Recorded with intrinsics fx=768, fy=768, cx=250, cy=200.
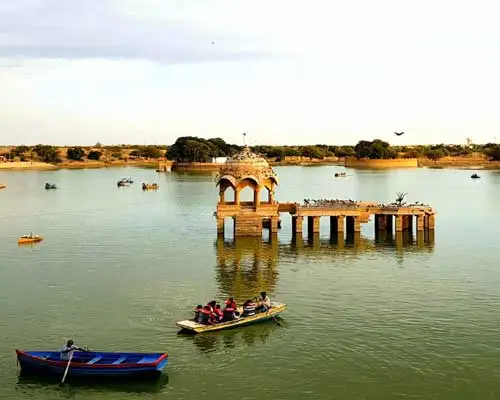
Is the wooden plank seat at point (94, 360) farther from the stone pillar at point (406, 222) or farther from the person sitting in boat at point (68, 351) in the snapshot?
the stone pillar at point (406, 222)

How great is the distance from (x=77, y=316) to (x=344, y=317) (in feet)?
35.7

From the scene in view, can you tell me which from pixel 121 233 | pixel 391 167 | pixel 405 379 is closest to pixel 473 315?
pixel 405 379

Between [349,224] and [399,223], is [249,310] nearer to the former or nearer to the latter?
[349,224]

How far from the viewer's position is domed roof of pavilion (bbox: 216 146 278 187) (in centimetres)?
5216

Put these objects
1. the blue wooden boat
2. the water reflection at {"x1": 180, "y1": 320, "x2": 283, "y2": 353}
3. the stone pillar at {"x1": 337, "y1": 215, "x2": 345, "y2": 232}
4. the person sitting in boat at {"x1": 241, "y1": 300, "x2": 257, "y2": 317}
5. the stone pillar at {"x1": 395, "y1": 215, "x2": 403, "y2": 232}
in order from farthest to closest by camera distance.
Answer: the stone pillar at {"x1": 395, "y1": 215, "x2": 403, "y2": 232} < the stone pillar at {"x1": 337, "y1": 215, "x2": 345, "y2": 232} < the person sitting in boat at {"x1": 241, "y1": 300, "x2": 257, "y2": 317} < the water reflection at {"x1": 180, "y1": 320, "x2": 283, "y2": 353} < the blue wooden boat

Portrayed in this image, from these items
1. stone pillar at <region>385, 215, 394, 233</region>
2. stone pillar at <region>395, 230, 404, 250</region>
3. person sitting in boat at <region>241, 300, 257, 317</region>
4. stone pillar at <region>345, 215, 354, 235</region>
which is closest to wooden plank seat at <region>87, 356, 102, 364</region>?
person sitting in boat at <region>241, 300, 257, 317</region>

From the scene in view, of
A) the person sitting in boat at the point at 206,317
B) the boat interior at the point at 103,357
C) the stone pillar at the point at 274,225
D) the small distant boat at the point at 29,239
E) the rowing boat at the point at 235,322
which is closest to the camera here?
the boat interior at the point at 103,357

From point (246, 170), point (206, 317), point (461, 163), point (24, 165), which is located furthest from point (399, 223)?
point (461, 163)

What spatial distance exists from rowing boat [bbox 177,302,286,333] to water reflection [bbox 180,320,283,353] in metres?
0.17

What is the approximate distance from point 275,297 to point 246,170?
1884cm

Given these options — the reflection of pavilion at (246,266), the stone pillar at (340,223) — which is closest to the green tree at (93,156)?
the reflection of pavilion at (246,266)

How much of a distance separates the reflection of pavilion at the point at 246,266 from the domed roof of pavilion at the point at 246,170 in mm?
4098

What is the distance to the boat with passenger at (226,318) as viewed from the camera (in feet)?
93.6

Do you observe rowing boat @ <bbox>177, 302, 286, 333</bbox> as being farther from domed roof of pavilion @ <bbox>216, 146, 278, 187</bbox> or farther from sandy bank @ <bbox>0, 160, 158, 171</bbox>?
sandy bank @ <bbox>0, 160, 158, 171</bbox>
